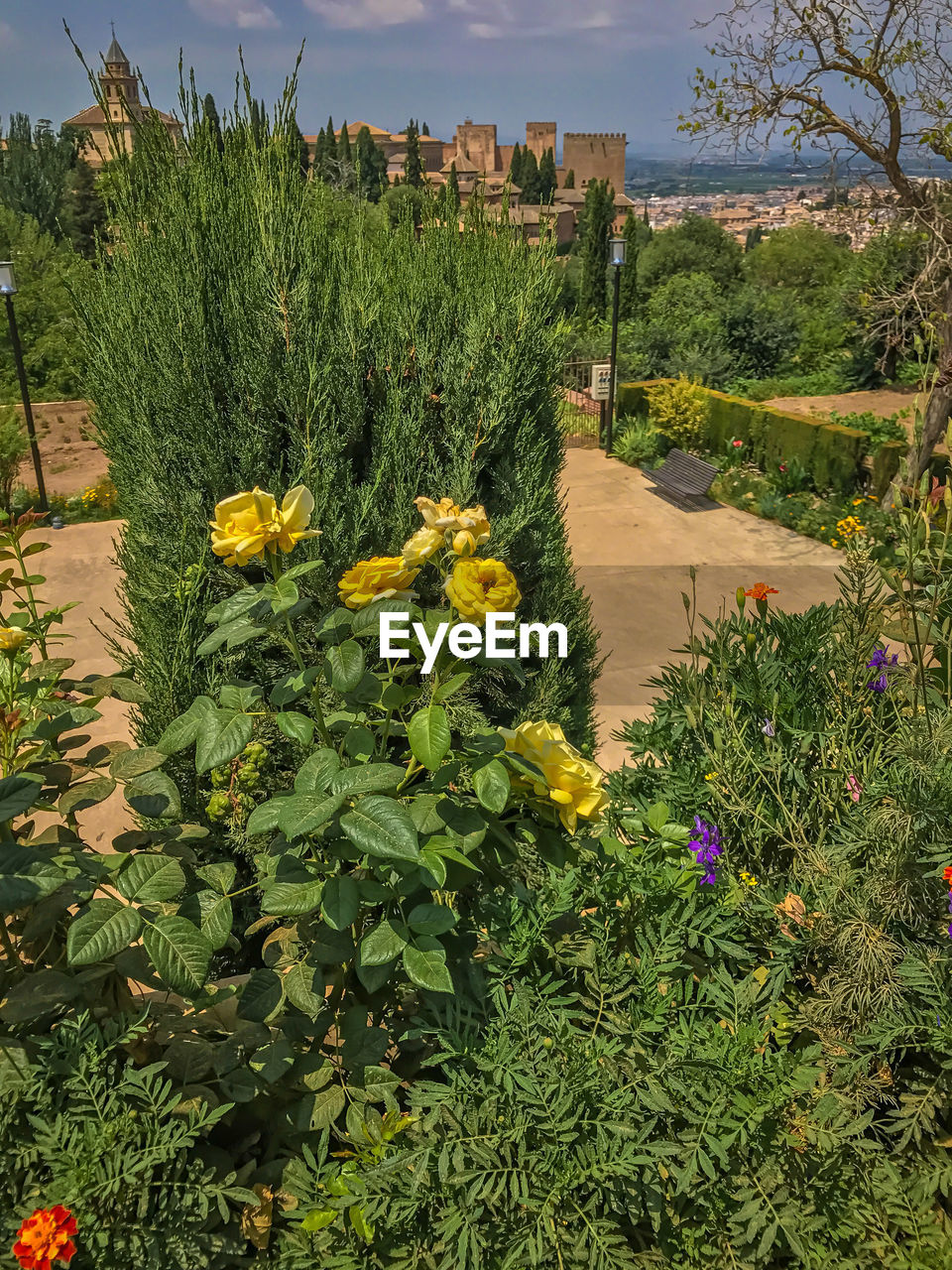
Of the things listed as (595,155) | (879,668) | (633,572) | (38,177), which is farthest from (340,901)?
(595,155)

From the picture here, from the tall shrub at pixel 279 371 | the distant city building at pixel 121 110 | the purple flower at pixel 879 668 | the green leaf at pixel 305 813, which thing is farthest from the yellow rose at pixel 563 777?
the distant city building at pixel 121 110

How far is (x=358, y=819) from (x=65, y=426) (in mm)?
15341

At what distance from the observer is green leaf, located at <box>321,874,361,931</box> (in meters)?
1.04

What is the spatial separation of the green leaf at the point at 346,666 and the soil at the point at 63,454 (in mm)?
11083

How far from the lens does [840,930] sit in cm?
136

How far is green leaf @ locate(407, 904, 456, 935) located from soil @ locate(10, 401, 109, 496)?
37.0ft

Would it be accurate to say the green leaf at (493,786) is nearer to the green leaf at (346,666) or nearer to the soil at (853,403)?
the green leaf at (346,666)

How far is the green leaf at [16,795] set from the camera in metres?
1.02

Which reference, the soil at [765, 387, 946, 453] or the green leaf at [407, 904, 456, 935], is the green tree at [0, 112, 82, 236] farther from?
the green leaf at [407, 904, 456, 935]

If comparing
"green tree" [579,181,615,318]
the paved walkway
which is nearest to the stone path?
the paved walkway

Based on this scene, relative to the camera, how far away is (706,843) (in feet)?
5.30

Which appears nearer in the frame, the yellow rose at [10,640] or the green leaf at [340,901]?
the green leaf at [340,901]

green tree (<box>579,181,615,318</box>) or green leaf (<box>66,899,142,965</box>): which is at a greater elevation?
green tree (<box>579,181,615,318</box>)

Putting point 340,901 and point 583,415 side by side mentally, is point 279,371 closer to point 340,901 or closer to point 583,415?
point 340,901
